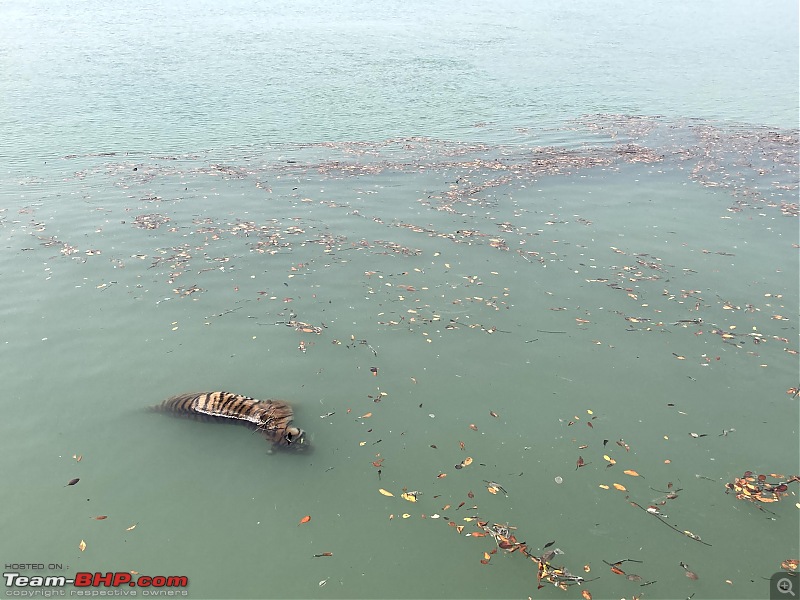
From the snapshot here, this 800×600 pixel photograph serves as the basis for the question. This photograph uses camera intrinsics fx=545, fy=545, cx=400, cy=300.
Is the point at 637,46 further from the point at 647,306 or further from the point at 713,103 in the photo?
the point at 647,306

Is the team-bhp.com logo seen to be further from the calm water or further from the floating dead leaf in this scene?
the floating dead leaf

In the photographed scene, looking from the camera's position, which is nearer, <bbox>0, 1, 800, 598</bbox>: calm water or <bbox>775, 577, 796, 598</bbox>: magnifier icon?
<bbox>775, 577, 796, 598</bbox>: magnifier icon

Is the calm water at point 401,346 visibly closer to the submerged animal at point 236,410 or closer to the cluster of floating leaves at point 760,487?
the cluster of floating leaves at point 760,487

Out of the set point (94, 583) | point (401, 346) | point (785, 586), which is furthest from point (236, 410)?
point (785, 586)

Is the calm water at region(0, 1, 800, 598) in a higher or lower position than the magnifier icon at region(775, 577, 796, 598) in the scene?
higher

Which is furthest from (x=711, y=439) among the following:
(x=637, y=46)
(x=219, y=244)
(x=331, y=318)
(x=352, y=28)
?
(x=352, y=28)

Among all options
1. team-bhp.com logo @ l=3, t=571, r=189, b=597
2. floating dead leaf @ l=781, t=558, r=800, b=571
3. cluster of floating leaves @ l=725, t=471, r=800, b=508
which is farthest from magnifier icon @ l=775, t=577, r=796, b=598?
team-bhp.com logo @ l=3, t=571, r=189, b=597
